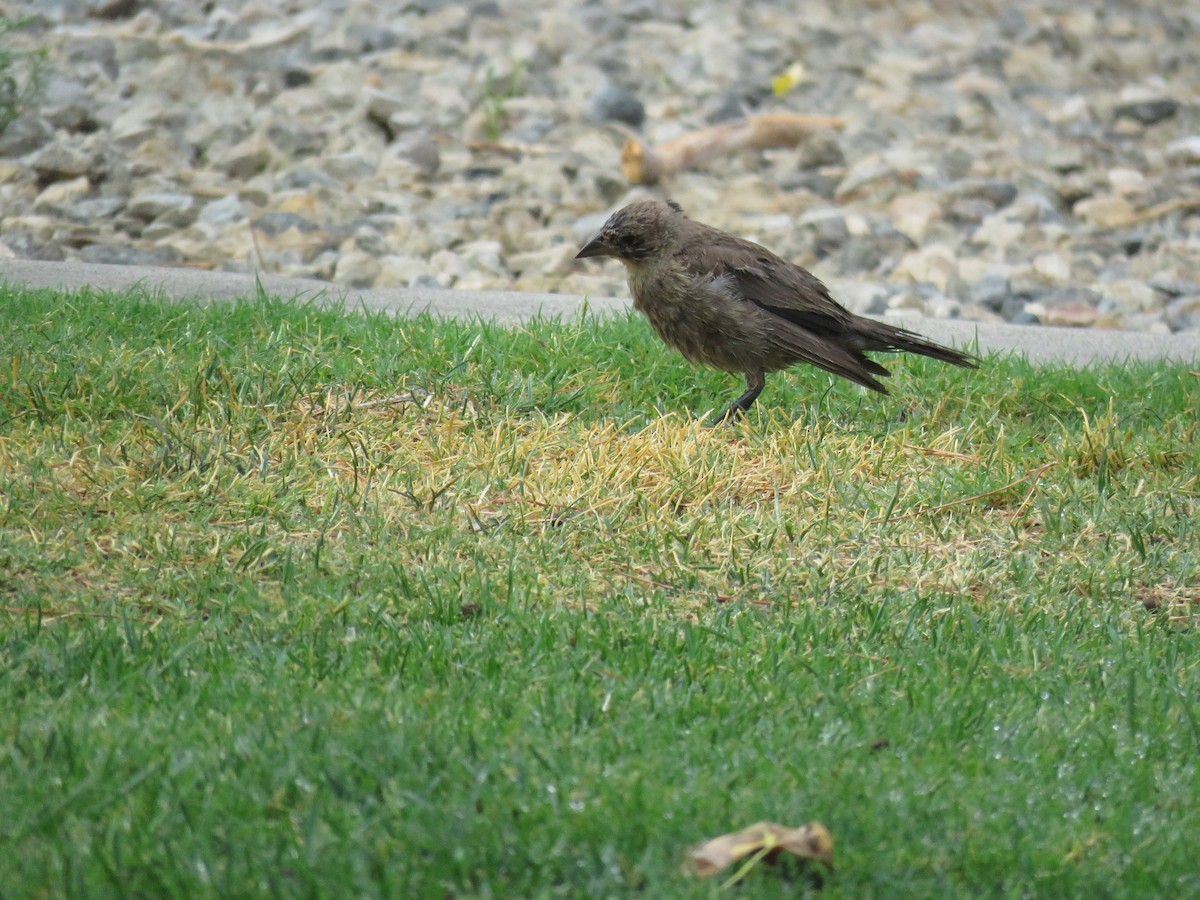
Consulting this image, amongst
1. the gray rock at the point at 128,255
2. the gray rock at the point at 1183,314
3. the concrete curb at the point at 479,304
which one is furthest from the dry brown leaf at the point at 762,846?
the gray rock at the point at 1183,314

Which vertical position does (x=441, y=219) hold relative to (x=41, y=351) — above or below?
below

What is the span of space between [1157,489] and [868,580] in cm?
148

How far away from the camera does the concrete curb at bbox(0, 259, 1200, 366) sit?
280 inches

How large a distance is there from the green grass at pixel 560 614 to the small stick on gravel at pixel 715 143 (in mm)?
4648

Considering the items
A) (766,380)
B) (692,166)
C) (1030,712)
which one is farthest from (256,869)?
(692,166)

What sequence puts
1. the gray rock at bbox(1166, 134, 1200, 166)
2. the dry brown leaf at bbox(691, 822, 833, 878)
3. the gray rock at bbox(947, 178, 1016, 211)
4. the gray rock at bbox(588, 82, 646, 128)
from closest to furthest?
the dry brown leaf at bbox(691, 822, 833, 878), the gray rock at bbox(947, 178, 1016, 211), the gray rock at bbox(588, 82, 646, 128), the gray rock at bbox(1166, 134, 1200, 166)

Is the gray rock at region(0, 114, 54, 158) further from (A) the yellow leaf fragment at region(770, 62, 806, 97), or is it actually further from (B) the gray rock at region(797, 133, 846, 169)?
(A) the yellow leaf fragment at region(770, 62, 806, 97)

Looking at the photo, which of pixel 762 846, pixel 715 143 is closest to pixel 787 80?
pixel 715 143

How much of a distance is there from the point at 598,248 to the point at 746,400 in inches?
36.8

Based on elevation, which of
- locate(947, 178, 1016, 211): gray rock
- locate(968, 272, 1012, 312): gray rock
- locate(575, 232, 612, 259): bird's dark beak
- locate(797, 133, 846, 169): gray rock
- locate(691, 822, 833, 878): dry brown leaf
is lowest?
locate(968, 272, 1012, 312): gray rock

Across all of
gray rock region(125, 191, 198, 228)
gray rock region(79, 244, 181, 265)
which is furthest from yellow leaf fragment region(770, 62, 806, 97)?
gray rock region(79, 244, 181, 265)

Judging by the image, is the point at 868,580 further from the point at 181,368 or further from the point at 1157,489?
the point at 181,368

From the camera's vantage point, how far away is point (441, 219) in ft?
33.4

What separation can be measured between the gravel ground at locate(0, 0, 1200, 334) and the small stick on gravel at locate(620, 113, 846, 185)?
0.45 feet
